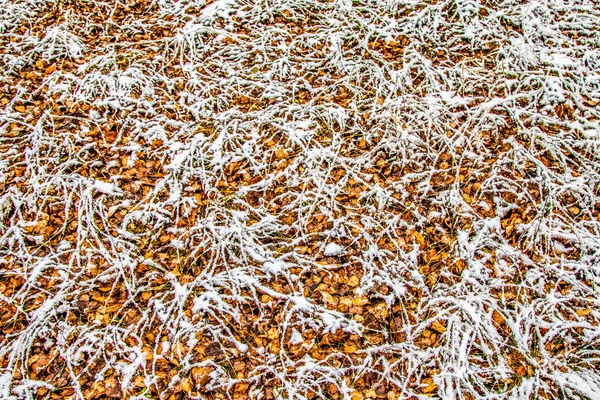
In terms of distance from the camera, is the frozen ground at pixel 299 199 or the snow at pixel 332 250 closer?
the frozen ground at pixel 299 199

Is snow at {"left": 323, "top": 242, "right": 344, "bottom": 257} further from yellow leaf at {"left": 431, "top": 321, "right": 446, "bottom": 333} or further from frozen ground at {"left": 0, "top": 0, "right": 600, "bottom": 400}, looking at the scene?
yellow leaf at {"left": 431, "top": 321, "right": 446, "bottom": 333}

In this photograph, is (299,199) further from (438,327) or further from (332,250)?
(438,327)

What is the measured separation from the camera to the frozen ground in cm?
237

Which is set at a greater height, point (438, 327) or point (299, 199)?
point (299, 199)

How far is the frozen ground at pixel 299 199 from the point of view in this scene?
7.78 feet

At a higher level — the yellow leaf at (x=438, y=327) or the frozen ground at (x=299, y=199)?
the frozen ground at (x=299, y=199)

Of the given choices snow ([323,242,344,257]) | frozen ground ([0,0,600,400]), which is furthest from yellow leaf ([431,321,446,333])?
snow ([323,242,344,257])

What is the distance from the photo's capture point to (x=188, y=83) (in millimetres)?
3688

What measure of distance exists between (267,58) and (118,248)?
235 centimetres

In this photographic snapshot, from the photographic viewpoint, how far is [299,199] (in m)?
3.01

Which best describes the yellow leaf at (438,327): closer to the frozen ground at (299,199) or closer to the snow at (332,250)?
the frozen ground at (299,199)

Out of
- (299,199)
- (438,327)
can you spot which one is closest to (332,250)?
(299,199)

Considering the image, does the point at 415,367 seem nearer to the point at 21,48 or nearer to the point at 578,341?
the point at 578,341

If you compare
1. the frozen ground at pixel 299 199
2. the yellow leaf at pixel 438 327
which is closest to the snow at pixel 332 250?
the frozen ground at pixel 299 199
